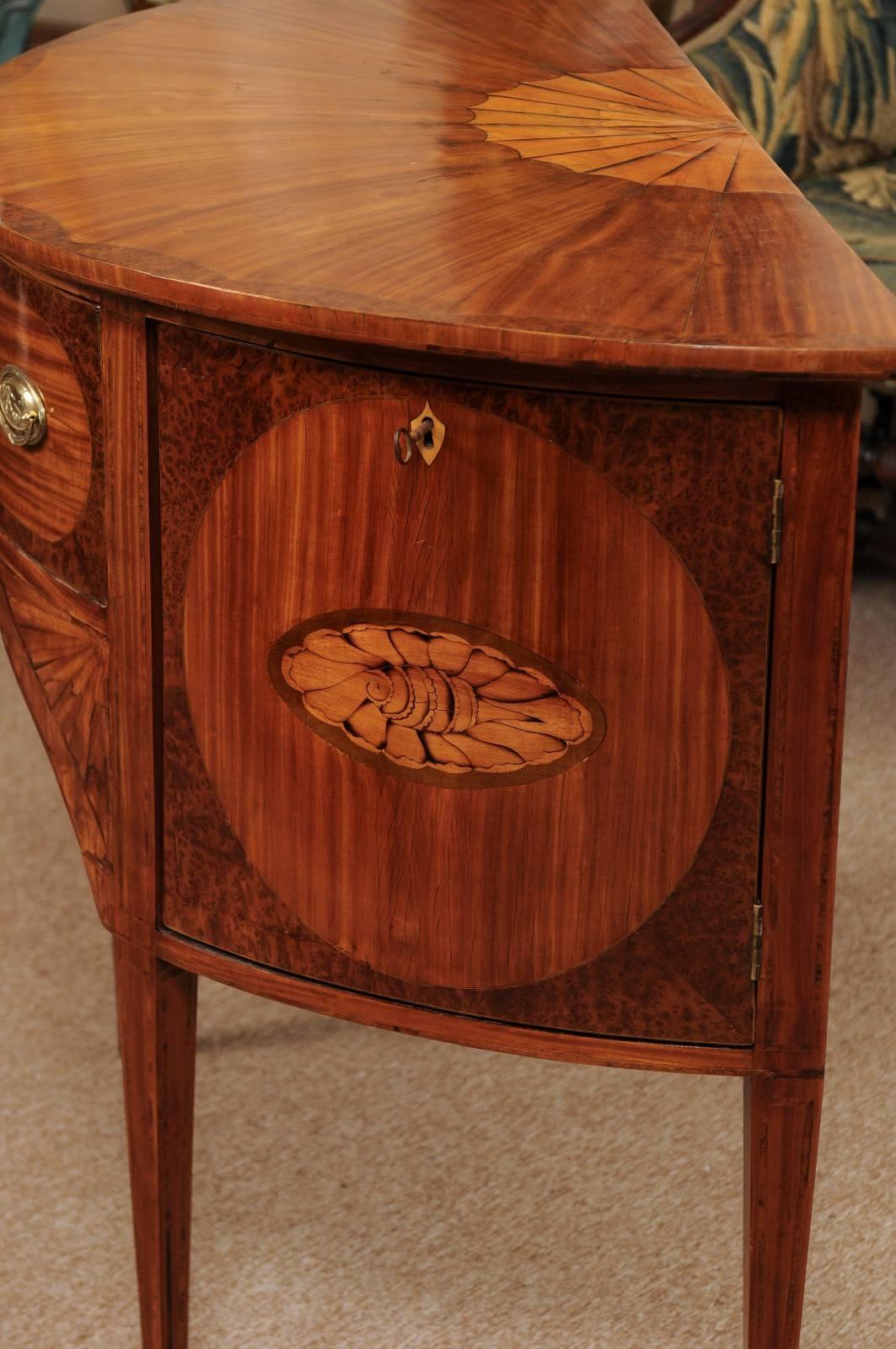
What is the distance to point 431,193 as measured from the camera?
3.36 feet

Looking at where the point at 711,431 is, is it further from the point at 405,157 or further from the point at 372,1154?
the point at 372,1154

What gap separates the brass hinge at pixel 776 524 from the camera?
0.82 metres

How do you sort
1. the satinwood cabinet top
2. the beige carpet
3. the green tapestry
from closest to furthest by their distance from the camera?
1. the satinwood cabinet top
2. the beige carpet
3. the green tapestry

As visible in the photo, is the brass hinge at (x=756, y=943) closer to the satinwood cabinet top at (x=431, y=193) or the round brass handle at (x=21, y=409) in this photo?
the satinwood cabinet top at (x=431, y=193)

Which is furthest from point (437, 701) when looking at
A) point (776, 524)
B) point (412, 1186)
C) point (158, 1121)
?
point (412, 1186)

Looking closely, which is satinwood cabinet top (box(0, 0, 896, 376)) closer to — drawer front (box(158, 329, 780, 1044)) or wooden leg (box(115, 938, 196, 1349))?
drawer front (box(158, 329, 780, 1044))

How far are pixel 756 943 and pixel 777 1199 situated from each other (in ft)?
0.62

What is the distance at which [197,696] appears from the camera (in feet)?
3.24

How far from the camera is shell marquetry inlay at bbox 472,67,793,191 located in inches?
42.3

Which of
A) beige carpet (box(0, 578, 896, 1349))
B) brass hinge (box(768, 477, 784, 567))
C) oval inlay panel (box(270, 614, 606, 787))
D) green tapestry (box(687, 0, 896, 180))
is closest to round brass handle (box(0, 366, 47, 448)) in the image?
oval inlay panel (box(270, 614, 606, 787))

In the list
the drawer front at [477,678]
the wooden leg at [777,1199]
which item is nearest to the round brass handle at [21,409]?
the drawer front at [477,678]

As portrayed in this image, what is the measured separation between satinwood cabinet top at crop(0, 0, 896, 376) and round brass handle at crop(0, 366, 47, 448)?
4.0 inches

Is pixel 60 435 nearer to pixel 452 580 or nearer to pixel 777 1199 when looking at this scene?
pixel 452 580

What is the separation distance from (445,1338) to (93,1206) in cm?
33
